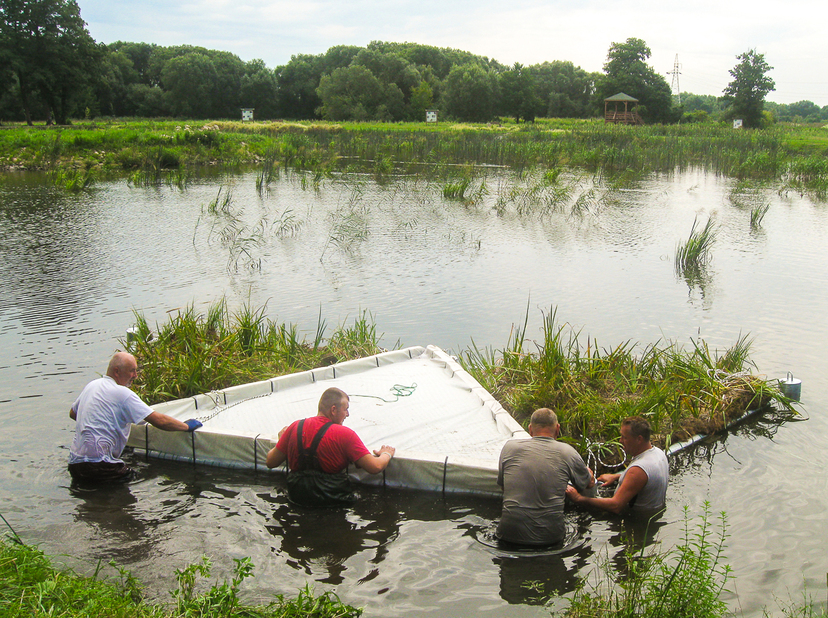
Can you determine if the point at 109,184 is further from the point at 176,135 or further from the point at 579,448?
the point at 579,448

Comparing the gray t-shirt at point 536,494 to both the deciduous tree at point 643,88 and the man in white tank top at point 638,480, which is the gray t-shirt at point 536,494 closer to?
the man in white tank top at point 638,480

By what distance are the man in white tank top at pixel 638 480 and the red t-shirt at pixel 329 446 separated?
164 cm

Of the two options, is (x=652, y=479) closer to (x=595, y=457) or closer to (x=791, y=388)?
(x=595, y=457)

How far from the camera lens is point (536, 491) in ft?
14.4

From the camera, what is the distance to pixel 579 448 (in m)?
5.82

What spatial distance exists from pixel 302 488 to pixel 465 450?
1.39m

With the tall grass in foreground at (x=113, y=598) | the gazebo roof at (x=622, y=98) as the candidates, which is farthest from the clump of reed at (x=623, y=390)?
the gazebo roof at (x=622, y=98)

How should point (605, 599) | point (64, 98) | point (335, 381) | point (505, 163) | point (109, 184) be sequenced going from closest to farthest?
point (605, 599), point (335, 381), point (109, 184), point (505, 163), point (64, 98)

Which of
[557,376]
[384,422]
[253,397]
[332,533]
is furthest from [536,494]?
[253,397]

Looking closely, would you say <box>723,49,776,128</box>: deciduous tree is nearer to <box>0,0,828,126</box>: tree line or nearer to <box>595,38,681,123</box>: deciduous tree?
<box>0,0,828,126</box>: tree line

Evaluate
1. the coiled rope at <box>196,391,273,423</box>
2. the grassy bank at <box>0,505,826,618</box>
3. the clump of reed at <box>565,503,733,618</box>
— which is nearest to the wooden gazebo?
the coiled rope at <box>196,391,273,423</box>

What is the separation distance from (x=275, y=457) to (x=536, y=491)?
1967mm

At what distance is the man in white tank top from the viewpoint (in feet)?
15.5

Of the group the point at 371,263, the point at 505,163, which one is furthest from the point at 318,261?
the point at 505,163
